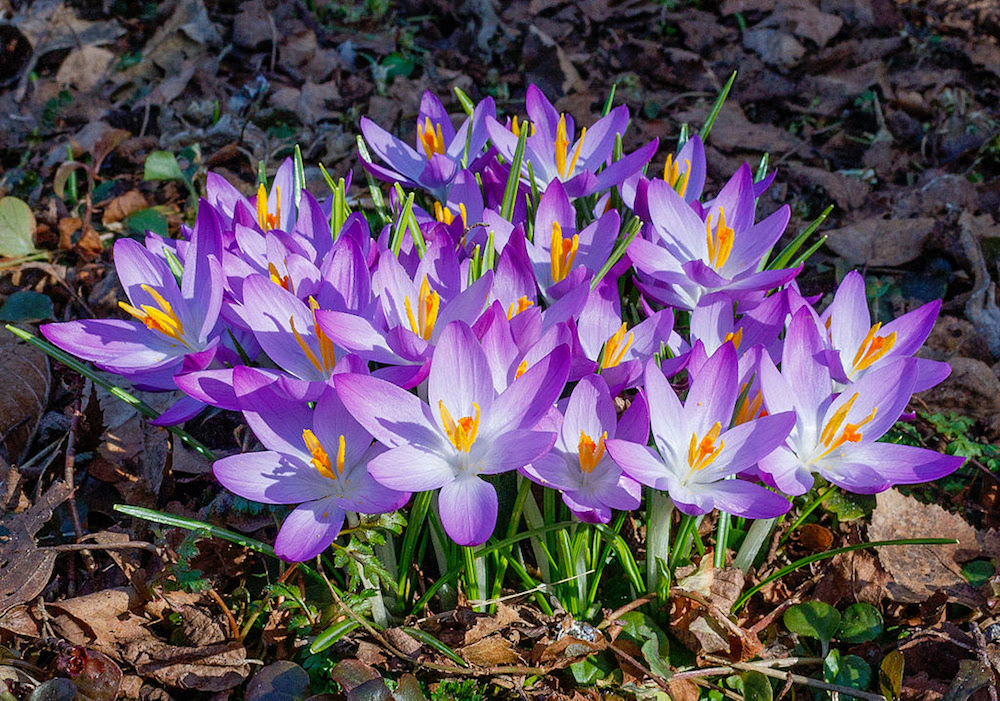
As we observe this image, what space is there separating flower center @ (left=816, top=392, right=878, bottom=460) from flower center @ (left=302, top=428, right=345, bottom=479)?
66cm

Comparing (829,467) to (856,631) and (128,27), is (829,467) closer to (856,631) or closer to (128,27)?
(856,631)

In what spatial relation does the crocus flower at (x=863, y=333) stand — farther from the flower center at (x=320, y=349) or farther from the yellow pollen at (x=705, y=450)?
the flower center at (x=320, y=349)

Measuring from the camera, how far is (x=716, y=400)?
1119mm

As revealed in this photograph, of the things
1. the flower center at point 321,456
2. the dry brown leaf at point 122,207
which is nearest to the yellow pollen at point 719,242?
the flower center at point 321,456

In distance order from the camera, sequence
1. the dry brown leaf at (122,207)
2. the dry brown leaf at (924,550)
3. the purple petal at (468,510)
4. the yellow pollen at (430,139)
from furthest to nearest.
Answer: the dry brown leaf at (122,207), the yellow pollen at (430,139), the dry brown leaf at (924,550), the purple petal at (468,510)

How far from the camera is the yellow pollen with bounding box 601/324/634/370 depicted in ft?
3.86

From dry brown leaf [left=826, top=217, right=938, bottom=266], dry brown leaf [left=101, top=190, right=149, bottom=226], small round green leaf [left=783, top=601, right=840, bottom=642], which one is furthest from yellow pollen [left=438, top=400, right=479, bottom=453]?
dry brown leaf [left=101, top=190, right=149, bottom=226]

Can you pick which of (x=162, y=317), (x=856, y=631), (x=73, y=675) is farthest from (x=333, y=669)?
(x=856, y=631)

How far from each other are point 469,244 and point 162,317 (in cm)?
48

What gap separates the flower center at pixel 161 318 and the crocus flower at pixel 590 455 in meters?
0.57

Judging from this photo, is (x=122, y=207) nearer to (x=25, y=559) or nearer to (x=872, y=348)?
(x=25, y=559)

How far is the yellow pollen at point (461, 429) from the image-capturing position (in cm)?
103

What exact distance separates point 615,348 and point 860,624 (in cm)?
64

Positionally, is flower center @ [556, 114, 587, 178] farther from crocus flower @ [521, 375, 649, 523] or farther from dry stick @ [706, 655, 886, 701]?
dry stick @ [706, 655, 886, 701]
